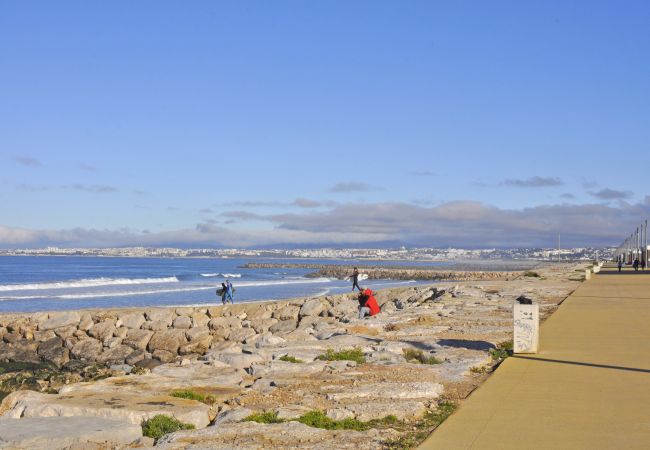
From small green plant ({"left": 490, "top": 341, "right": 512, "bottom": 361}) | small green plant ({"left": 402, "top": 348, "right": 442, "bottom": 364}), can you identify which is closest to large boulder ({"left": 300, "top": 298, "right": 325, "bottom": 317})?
small green plant ({"left": 490, "top": 341, "right": 512, "bottom": 361})

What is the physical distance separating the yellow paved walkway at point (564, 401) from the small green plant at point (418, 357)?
3.31ft

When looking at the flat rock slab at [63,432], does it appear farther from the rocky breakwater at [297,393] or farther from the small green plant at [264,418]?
the small green plant at [264,418]

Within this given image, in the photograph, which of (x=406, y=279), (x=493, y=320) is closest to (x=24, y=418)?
(x=493, y=320)

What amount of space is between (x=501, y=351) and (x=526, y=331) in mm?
564

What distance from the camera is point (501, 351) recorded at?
39.1 feet

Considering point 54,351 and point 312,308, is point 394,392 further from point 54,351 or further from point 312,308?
point 312,308

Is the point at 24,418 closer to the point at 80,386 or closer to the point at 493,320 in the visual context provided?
the point at 80,386

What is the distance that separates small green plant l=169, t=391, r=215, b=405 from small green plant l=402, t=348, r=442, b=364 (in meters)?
3.72

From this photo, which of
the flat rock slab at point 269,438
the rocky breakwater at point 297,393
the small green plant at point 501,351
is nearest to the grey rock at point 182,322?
the rocky breakwater at point 297,393

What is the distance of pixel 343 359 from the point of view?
11219mm

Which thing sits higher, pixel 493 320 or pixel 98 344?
pixel 493 320

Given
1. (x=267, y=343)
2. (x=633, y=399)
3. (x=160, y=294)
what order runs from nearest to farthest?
(x=633, y=399) → (x=267, y=343) → (x=160, y=294)

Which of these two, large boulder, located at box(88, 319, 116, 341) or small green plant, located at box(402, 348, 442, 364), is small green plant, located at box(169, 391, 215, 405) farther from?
large boulder, located at box(88, 319, 116, 341)

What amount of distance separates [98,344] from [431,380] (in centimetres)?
1816
